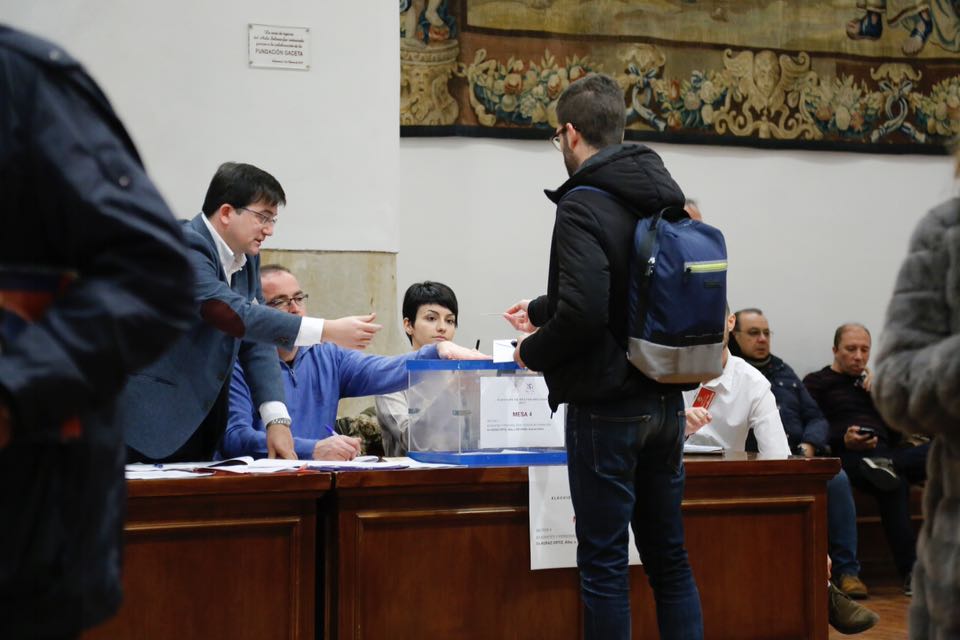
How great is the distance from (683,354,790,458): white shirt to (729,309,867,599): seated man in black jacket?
1.09 meters

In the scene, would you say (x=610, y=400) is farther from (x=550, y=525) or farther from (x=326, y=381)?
(x=326, y=381)

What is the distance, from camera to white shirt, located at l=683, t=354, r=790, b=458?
4.31 meters

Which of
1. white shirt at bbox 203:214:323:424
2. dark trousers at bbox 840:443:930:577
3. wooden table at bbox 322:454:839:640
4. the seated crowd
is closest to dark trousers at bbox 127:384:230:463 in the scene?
white shirt at bbox 203:214:323:424

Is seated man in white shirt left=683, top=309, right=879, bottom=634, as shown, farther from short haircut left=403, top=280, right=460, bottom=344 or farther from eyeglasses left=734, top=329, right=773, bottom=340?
eyeglasses left=734, top=329, right=773, bottom=340

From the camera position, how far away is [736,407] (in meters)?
4.38

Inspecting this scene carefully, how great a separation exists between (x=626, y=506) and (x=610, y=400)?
0.25m

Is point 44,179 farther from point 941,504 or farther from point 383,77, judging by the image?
point 383,77

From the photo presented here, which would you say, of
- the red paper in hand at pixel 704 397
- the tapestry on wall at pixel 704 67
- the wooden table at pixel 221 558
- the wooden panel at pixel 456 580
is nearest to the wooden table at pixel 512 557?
the wooden panel at pixel 456 580

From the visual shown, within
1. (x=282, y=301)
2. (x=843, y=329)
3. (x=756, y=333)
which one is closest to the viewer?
(x=282, y=301)

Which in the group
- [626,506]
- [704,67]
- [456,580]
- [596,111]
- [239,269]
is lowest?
[456,580]

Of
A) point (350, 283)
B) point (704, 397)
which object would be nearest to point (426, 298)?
point (350, 283)

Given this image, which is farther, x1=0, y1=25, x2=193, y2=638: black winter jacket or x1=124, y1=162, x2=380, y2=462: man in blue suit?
x1=124, y1=162, x2=380, y2=462: man in blue suit

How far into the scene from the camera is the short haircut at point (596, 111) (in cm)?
290

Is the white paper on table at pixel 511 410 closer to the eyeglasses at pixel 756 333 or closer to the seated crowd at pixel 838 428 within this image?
the seated crowd at pixel 838 428
